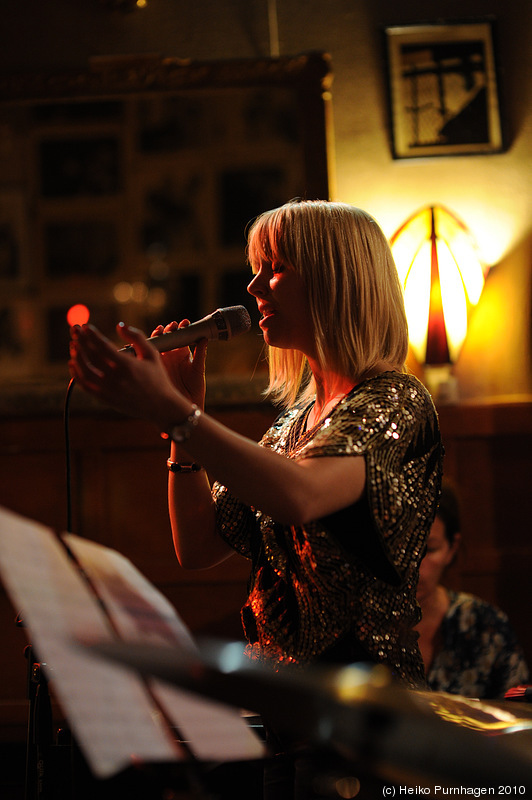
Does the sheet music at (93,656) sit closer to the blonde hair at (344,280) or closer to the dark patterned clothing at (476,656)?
the blonde hair at (344,280)

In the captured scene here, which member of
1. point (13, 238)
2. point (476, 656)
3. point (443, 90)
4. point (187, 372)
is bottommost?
point (476, 656)

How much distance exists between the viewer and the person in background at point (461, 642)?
1.80 m

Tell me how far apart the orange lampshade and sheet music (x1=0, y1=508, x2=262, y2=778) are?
5.90ft

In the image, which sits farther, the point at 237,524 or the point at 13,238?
the point at 13,238

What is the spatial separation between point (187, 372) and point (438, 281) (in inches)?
50.8

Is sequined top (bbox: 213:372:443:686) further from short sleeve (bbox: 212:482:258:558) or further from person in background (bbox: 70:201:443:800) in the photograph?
short sleeve (bbox: 212:482:258:558)

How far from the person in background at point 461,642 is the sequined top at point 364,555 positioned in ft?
2.70

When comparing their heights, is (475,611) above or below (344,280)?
below

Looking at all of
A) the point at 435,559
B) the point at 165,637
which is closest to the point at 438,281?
the point at 435,559

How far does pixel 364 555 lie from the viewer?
3.24 ft

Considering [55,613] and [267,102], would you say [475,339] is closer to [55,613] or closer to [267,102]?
[267,102]

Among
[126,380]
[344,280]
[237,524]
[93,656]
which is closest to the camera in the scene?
[93,656]

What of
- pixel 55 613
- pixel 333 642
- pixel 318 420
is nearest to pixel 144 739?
pixel 55 613

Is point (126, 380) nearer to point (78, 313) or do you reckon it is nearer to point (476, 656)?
point (476, 656)
